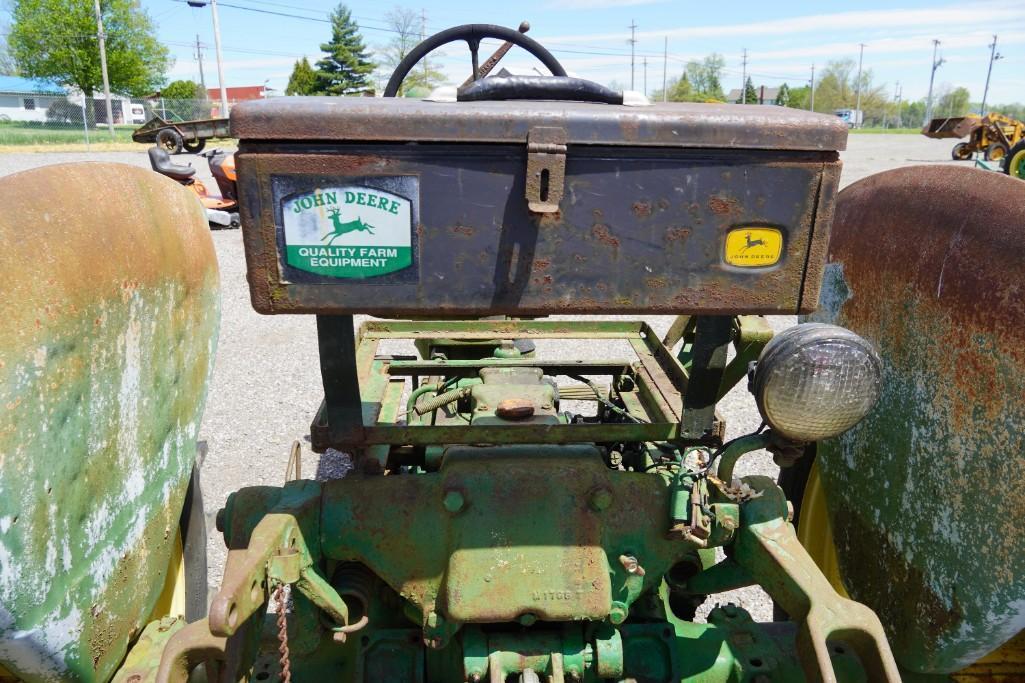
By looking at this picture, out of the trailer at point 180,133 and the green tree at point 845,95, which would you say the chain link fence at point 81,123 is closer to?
the trailer at point 180,133

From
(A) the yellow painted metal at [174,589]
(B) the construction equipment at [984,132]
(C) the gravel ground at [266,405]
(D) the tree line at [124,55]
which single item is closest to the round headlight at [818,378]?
(A) the yellow painted metal at [174,589]

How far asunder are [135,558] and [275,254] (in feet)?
2.73

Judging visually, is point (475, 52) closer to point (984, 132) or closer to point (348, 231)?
point (348, 231)

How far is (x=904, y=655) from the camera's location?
1810mm

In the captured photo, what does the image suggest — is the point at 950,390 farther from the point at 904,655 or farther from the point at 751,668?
the point at 751,668

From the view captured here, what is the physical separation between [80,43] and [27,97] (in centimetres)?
859

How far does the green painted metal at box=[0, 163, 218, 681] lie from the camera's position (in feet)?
4.21

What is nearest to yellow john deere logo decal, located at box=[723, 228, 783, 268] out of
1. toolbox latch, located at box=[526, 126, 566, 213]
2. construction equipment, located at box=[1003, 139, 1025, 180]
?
toolbox latch, located at box=[526, 126, 566, 213]

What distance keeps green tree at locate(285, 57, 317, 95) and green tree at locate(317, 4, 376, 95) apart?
0.63 m

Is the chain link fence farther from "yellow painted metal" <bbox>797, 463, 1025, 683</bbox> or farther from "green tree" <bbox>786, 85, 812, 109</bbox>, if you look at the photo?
"green tree" <bbox>786, 85, 812, 109</bbox>

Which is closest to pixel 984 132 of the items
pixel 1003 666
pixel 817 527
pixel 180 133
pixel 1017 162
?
pixel 1017 162

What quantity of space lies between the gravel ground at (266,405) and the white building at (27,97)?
141ft

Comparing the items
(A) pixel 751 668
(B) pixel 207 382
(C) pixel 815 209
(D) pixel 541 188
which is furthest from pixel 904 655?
(B) pixel 207 382

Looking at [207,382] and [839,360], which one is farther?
[207,382]
